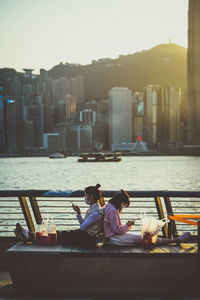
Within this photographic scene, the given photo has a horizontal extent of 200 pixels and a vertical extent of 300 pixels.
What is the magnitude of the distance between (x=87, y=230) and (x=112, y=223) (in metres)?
0.35

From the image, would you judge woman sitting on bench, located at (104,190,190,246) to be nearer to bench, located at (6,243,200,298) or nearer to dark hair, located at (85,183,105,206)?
dark hair, located at (85,183,105,206)

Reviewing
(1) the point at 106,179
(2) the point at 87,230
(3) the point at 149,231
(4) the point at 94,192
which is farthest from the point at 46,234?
(1) the point at 106,179

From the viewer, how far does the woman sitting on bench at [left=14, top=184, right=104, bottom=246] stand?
5762mm

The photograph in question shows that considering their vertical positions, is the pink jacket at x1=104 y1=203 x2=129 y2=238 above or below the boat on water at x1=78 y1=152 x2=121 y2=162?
above

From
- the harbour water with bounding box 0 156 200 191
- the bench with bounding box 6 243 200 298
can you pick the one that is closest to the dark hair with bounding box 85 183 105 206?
the bench with bounding box 6 243 200 298

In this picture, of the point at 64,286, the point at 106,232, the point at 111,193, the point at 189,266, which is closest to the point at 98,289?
the point at 64,286

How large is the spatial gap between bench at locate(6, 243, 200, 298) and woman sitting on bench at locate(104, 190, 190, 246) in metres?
0.36

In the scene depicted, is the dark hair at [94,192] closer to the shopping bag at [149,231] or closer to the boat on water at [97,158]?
the shopping bag at [149,231]

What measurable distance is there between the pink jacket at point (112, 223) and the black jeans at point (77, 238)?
220mm

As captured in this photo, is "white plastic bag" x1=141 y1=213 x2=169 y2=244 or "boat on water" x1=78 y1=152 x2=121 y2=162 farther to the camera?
"boat on water" x1=78 y1=152 x2=121 y2=162

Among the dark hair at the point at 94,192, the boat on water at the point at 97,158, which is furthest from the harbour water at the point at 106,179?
the boat on water at the point at 97,158

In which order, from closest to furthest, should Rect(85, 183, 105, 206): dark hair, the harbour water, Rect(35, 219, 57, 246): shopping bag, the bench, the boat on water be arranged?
the bench
Rect(35, 219, 57, 246): shopping bag
Rect(85, 183, 105, 206): dark hair
the harbour water
the boat on water

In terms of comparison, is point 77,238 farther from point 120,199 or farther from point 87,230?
point 120,199

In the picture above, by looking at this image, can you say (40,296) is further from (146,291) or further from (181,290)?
(181,290)
